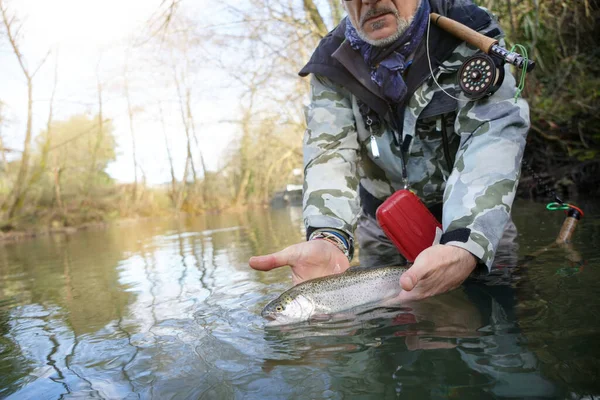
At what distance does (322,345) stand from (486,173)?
1.22m

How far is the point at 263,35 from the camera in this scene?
13.3 metres

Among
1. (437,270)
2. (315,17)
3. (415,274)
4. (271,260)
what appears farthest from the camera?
(315,17)

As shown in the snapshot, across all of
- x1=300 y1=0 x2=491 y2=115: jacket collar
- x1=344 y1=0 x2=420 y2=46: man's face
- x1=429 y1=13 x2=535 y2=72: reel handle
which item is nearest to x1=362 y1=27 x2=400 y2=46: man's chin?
x1=344 y1=0 x2=420 y2=46: man's face

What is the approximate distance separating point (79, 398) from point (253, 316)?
3.68ft

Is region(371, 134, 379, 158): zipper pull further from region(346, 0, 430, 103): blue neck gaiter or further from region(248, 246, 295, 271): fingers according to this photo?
region(248, 246, 295, 271): fingers

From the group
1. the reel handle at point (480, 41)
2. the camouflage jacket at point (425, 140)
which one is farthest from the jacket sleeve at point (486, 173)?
the reel handle at point (480, 41)

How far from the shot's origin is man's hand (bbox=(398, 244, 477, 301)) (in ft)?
6.82

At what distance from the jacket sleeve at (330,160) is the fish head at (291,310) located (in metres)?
0.55

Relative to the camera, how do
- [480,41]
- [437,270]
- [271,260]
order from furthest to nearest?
[480,41], [271,260], [437,270]

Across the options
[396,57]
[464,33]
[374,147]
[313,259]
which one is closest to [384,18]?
[396,57]

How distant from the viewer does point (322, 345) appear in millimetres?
2168

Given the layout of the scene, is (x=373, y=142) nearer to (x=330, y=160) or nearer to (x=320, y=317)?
(x=330, y=160)

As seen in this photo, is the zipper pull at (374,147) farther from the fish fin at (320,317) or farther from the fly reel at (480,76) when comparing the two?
the fish fin at (320,317)

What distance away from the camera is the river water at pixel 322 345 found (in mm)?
1721
